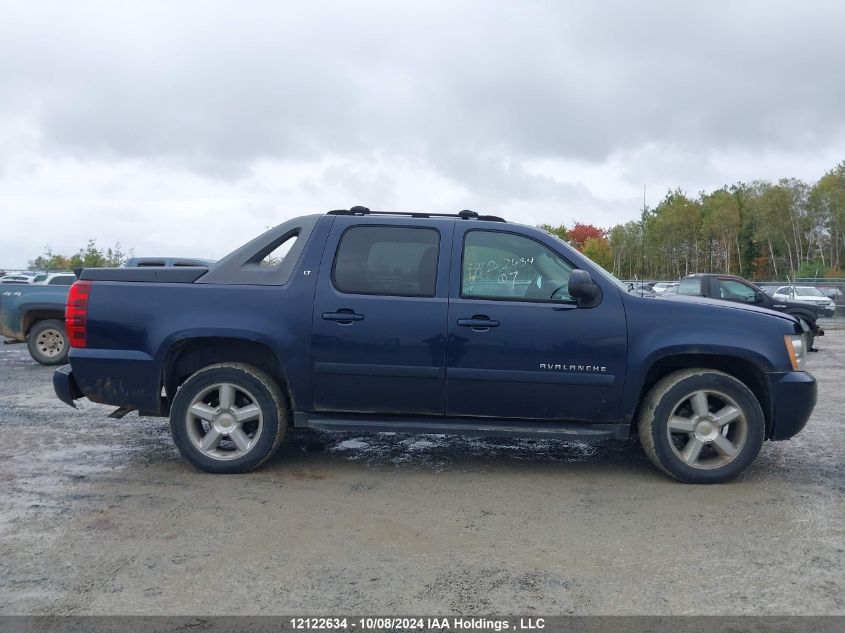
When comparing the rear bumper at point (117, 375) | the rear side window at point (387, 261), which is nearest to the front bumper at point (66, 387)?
the rear bumper at point (117, 375)

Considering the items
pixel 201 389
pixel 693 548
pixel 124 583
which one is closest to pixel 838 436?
pixel 693 548

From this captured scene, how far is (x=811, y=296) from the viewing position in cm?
2675

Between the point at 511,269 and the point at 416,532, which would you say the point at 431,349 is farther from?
the point at 416,532

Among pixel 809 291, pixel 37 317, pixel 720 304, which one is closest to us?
pixel 720 304

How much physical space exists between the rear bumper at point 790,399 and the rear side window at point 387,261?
251 centimetres

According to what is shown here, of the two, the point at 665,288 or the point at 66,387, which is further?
the point at 665,288

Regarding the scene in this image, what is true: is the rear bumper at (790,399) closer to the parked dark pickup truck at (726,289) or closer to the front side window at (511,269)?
the front side window at (511,269)

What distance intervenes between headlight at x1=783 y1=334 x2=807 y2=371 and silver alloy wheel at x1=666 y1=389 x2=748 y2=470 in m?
0.53

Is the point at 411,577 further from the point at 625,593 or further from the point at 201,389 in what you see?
the point at 201,389

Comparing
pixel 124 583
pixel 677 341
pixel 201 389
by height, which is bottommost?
pixel 124 583

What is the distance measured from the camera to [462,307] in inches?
199

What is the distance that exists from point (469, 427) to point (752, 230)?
285ft

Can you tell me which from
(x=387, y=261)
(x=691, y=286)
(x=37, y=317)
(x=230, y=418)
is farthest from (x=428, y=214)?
(x=691, y=286)

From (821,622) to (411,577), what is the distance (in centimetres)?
179
